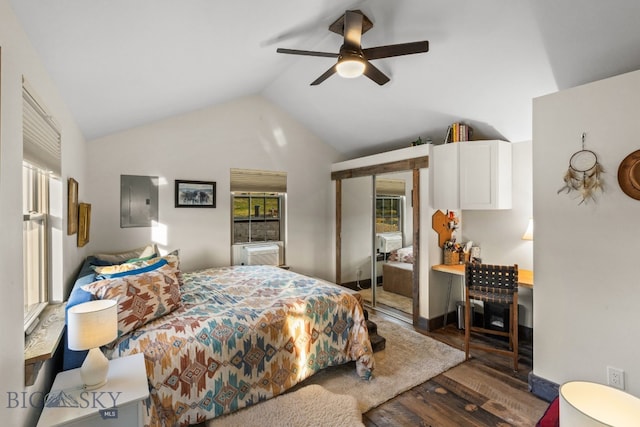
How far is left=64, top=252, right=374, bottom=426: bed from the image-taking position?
1922 millimetres

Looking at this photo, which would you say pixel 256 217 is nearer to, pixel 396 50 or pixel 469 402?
pixel 396 50

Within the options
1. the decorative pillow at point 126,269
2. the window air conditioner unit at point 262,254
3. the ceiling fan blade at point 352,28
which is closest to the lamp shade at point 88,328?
the decorative pillow at point 126,269

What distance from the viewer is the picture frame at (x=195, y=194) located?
3.95 m

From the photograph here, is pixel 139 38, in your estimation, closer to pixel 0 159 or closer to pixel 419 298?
pixel 0 159

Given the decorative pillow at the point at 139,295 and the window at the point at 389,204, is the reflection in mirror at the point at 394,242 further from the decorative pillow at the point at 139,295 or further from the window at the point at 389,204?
the decorative pillow at the point at 139,295

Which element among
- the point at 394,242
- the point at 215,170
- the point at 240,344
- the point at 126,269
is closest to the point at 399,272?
the point at 394,242

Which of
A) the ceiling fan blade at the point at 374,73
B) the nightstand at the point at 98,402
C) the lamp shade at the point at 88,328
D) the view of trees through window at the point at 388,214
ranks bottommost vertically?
the nightstand at the point at 98,402

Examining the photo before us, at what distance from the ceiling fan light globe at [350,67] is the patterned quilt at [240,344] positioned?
184 cm

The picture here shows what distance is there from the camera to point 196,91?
3.19 m

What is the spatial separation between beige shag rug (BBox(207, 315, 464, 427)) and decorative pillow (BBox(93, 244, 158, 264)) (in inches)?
77.9

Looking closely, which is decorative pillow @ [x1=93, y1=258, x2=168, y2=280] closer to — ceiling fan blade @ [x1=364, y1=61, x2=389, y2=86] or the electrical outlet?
ceiling fan blade @ [x1=364, y1=61, x2=389, y2=86]

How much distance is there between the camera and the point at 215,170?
420cm

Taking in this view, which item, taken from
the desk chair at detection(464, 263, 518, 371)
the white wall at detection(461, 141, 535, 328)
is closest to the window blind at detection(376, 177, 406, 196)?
the white wall at detection(461, 141, 535, 328)

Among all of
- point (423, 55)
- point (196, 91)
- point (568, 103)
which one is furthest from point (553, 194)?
point (196, 91)
